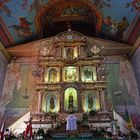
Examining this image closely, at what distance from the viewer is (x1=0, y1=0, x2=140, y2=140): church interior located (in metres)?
11.2

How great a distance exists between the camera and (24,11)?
12398 millimetres

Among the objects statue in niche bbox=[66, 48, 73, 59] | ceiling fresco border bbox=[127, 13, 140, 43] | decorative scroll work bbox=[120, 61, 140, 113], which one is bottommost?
decorative scroll work bbox=[120, 61, 140, 113]

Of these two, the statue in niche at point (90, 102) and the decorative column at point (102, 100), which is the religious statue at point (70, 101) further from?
the decorative column at point (102, 100)

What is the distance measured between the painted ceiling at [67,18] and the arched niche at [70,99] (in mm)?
4978

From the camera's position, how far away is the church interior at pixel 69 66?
36.9 ft

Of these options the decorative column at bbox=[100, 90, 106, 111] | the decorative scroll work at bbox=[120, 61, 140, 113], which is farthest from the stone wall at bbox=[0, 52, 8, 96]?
the decorative scroll work at bbox=[120, 61, 140, 113]

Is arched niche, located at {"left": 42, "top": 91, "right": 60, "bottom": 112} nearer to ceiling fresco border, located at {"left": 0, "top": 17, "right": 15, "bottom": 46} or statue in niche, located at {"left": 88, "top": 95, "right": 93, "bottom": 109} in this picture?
statue in niche, located at {"left": 88, "top": 95, "right": 93, "bottom": 109}

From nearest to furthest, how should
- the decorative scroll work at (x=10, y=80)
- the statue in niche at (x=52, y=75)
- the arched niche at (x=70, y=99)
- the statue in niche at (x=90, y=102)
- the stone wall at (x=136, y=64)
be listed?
the arched niche at (x=70, y=99) < the statue in niche at (x=90, y=102) < the decorative scroll work at (x=10, y=80) < the stone wall at (x=136, y=64) < the statue in niche at (x=52, y=75)

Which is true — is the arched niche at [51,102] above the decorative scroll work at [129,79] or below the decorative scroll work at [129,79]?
below

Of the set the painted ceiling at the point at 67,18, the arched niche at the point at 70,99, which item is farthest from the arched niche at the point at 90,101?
the painted ceiling at the point at 67,18

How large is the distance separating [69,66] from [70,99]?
2541 millimetres

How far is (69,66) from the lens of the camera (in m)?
13.6

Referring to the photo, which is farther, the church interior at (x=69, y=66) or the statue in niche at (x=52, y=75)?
the statue in niche at (x=52, y=75)

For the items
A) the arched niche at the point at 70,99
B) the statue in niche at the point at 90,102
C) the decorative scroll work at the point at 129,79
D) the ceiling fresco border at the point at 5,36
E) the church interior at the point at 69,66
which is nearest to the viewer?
the church interior at the point at 69,66
